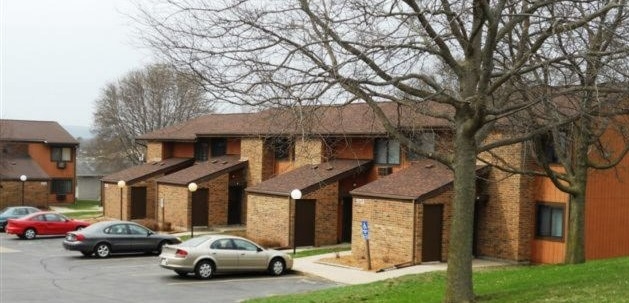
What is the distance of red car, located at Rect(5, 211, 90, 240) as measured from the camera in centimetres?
3281

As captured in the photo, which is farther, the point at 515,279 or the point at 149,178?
the point at 149,178

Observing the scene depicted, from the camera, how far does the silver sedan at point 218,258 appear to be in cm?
2111

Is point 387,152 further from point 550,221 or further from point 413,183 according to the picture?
point 550,221

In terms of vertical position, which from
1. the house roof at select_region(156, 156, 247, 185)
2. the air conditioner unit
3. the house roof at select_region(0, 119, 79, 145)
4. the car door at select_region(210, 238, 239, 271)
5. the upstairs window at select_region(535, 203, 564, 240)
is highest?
the house roof at select_region(0, 119, 79, 145)

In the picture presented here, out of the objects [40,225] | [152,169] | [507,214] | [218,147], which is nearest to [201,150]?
[218,147]

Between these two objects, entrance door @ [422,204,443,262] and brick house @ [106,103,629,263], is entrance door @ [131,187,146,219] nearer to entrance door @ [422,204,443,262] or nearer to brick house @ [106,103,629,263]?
brick house @ [106,103,629,263]

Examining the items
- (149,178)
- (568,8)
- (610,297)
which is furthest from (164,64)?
(149,178)

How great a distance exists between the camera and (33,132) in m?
58.7

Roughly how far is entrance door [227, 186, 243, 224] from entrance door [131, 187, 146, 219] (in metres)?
6.34

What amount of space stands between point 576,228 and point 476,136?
7416mm

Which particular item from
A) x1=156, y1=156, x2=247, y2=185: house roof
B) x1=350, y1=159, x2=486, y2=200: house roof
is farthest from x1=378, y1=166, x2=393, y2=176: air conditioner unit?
x1=156, y1=156, x2=247, y2=185: house roof

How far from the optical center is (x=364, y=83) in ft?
39.0

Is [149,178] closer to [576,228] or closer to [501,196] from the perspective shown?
[501,196]

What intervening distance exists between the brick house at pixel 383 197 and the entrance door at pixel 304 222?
39 millimetres
